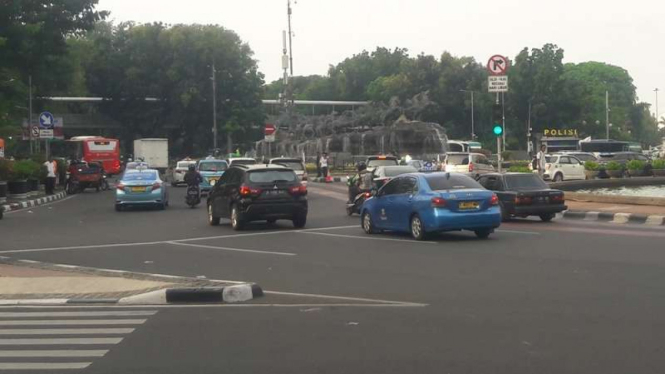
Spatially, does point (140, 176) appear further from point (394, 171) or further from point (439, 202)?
point (439, 202)

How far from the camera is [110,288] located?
1248 cm

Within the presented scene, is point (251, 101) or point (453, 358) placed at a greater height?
point (251, 101)

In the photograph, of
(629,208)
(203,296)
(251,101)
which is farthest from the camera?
(251,101)

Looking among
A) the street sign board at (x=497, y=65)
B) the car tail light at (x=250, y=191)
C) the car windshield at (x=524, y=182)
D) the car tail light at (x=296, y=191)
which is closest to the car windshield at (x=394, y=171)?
the street sign board at (x=497, y=65)

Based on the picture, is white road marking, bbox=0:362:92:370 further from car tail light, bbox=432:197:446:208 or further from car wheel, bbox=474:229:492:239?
car wheel, bbox=474:229:492:239

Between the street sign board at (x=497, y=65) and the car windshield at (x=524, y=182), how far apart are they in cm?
568

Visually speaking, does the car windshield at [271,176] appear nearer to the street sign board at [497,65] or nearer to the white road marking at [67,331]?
the street sign board at [497,65]

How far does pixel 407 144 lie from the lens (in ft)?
233

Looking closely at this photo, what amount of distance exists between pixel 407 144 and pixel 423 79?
4032cm

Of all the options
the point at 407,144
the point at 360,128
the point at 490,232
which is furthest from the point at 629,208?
the point at 360,128

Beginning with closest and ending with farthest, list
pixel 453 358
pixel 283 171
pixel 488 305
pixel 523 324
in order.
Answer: pixel 453 358 → pixel 523 324 → pixel 488 305 → pixel 283 171

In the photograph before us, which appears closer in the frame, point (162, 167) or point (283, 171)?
point (283, 171)

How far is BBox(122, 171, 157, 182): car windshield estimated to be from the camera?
105ft

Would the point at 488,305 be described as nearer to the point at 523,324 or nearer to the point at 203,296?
the point at 523,324
